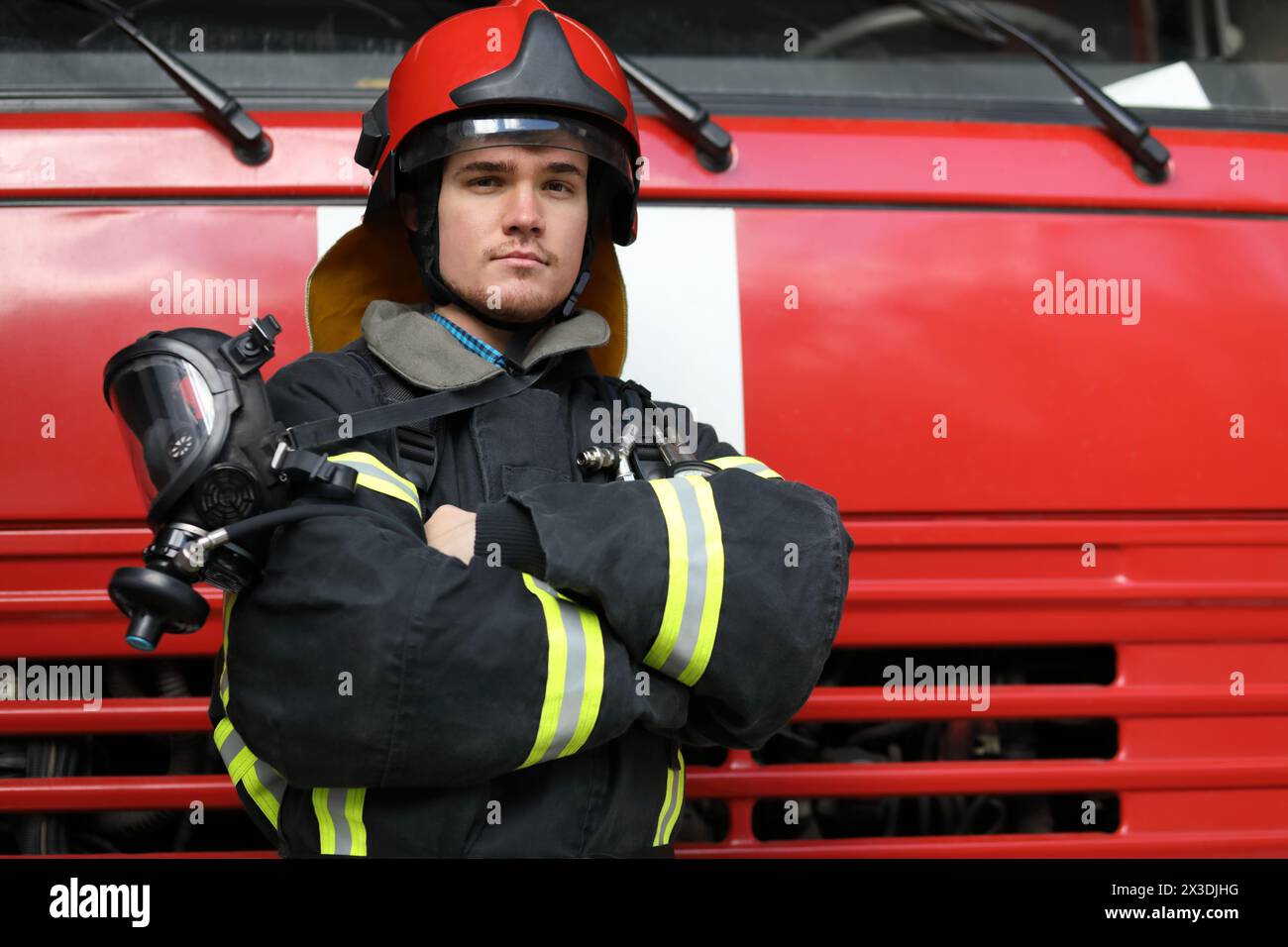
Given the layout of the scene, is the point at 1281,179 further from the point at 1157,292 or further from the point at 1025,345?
the point at 1025,345

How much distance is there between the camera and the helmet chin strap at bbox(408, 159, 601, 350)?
1696mm

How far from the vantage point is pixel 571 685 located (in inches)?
51.5

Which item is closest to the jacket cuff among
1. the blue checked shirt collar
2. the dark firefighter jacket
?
the dark firefighter jacket

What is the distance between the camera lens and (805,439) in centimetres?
189

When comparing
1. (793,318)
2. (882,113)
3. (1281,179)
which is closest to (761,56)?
(882,113)

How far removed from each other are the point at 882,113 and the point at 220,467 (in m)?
1.25

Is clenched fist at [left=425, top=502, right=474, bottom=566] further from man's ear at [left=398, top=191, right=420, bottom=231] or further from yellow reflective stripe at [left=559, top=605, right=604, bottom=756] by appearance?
man's ear at [left=398, top=191, right=420, bottom=231]

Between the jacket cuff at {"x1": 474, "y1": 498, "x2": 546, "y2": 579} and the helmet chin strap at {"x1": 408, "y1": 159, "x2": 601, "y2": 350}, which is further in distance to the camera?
the helmet chin strap at {"x1": 408, "y1": 159, "x2": 601, "y2": 350}

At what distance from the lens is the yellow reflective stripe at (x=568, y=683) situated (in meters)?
1.30

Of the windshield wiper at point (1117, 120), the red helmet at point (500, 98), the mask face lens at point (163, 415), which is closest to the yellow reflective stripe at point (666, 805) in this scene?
the mask face lens at point (163, 415)

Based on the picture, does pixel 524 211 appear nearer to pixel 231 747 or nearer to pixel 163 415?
pixel 163 415

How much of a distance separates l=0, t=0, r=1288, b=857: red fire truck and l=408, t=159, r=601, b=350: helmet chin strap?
0.57 ft

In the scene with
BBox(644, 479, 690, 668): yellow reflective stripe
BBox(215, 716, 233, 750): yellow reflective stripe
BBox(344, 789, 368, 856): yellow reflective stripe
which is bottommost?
BBox(344, 789, 368, 856): yellow reflective stripe

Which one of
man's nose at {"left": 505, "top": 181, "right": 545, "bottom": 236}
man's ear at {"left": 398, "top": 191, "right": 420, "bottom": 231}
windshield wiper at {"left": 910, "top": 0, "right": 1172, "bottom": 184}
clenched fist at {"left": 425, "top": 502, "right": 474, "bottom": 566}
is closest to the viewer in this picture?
clenched fist at {"left": 425, "top": 502, "right": 474, "bottom": 566}
